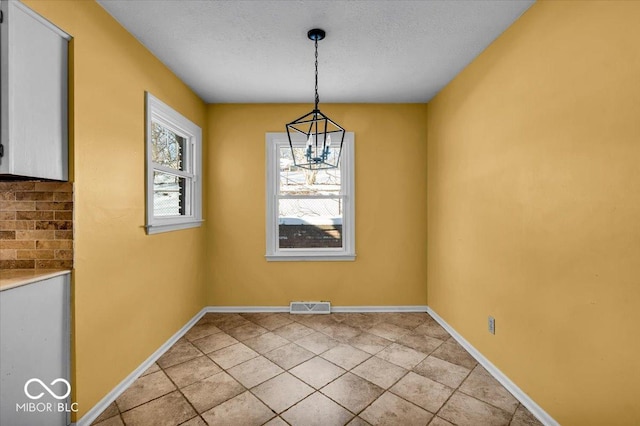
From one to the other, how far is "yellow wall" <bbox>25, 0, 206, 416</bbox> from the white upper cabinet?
0.06 meters

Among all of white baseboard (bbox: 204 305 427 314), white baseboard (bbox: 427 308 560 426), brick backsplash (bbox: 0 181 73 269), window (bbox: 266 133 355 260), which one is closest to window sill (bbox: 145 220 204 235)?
brick backsplash (bbox: 0 181 73 269)

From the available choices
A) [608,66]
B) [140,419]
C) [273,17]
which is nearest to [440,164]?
[608,66]

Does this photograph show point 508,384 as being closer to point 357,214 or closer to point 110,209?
point 357,214

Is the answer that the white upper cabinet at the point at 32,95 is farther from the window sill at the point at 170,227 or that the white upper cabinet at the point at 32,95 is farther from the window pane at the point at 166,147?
the window pane at the point at 166,147

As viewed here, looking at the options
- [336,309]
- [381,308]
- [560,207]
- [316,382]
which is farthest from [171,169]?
[560,207]

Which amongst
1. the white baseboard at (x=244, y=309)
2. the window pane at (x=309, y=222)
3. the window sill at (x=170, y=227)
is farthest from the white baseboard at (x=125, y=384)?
the window pane at (x=309, y=222)

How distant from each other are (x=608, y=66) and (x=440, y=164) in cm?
198

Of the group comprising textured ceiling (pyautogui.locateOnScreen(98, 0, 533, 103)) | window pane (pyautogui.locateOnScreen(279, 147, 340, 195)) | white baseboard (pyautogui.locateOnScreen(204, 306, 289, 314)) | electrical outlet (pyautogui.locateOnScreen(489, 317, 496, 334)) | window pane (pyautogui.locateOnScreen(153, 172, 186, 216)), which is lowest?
white baseboard (pyautogui.locateOnScreen(204, 306, 289, 314))

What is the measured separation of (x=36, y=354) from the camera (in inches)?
62.1

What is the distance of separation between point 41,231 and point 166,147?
150 cm

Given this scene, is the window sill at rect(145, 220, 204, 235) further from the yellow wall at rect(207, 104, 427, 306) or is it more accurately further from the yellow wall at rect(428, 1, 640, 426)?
the yellow wall at rect(428, 1, 640, 426)

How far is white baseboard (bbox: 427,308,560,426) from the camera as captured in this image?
1.88 metres

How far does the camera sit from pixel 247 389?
2209mm

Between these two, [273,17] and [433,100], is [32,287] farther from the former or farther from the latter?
[433,100]
